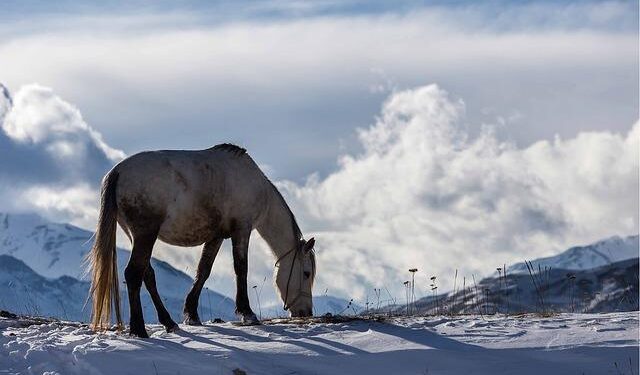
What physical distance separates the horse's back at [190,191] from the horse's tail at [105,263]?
16 centimetres

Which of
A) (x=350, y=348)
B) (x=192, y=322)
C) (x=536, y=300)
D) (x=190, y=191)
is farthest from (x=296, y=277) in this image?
(x=536, y=300)

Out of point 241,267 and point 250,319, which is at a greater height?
point 241,267

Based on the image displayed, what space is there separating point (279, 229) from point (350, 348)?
4893 mm

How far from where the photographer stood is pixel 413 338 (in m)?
14.6

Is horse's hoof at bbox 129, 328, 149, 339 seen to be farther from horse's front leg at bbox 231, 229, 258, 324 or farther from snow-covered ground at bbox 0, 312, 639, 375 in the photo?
horse's front leg at bbox 231, 229, 258, 324

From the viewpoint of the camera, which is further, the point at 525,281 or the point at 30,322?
the point at 525,281

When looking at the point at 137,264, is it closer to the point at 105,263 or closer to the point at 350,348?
the point at 105,263

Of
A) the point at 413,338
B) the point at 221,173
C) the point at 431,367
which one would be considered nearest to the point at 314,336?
the point at 413,338

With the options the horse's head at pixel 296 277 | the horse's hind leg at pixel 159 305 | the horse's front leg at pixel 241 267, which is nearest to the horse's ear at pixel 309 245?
the horse's head at pixel 296 277

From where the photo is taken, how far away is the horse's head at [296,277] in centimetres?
1862

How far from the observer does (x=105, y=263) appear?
51.0ft

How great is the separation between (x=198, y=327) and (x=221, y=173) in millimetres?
2430

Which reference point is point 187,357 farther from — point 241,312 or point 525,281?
point 525,281

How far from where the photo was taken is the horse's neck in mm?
18578
